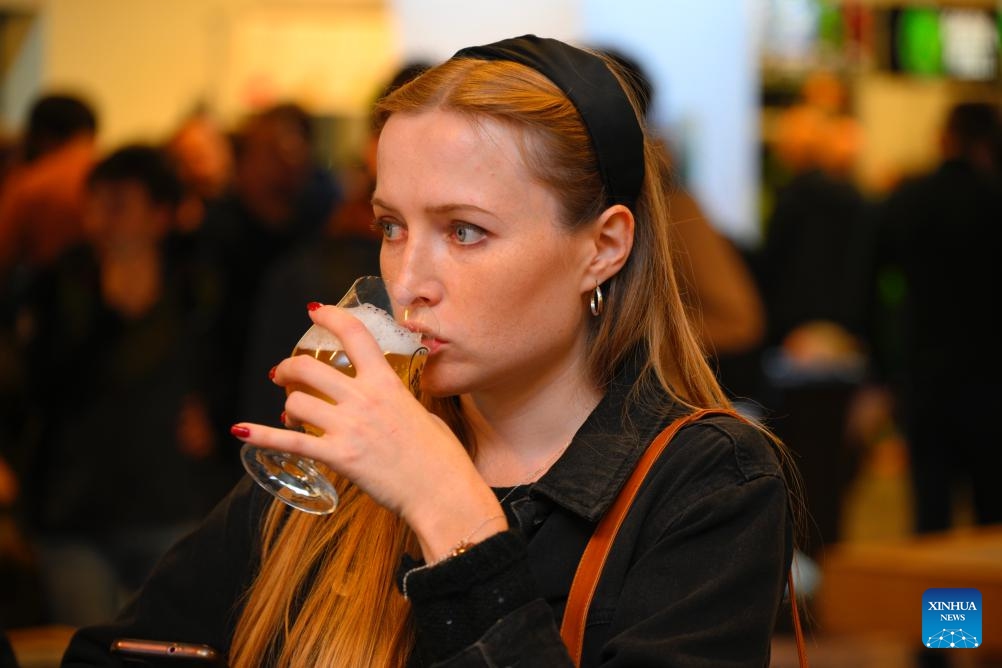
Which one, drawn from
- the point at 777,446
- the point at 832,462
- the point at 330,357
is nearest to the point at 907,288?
the point at 832,462

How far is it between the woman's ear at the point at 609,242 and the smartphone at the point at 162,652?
0.65m

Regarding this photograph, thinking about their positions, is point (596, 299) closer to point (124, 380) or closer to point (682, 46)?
point (124, 380)

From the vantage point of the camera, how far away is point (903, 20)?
9.22 m

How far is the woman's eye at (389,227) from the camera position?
5.37 feet

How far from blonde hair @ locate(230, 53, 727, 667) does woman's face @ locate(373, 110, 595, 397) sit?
28 millimetres

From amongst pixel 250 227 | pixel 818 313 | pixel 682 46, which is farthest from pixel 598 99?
pixel 818 313

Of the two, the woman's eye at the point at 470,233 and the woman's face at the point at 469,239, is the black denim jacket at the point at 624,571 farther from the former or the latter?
the woman's eye at the point at 470,233

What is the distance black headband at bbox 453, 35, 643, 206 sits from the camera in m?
1.66

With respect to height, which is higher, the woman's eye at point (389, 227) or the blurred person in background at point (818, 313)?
the woman's eye at point (389, 227)

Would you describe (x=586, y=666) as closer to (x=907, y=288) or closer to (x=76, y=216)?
(x=76, y=216)

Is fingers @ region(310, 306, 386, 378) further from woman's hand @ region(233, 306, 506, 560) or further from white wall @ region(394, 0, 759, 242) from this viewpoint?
white wall @ region(394, 0, 759, 242)

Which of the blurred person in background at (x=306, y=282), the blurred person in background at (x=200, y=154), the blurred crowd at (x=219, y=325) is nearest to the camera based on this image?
the blurred person in background at (x=306, y=282)

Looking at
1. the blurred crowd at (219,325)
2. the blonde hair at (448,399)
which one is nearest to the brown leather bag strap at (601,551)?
the blonde hair at (448,399)

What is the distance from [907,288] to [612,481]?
4.28m
